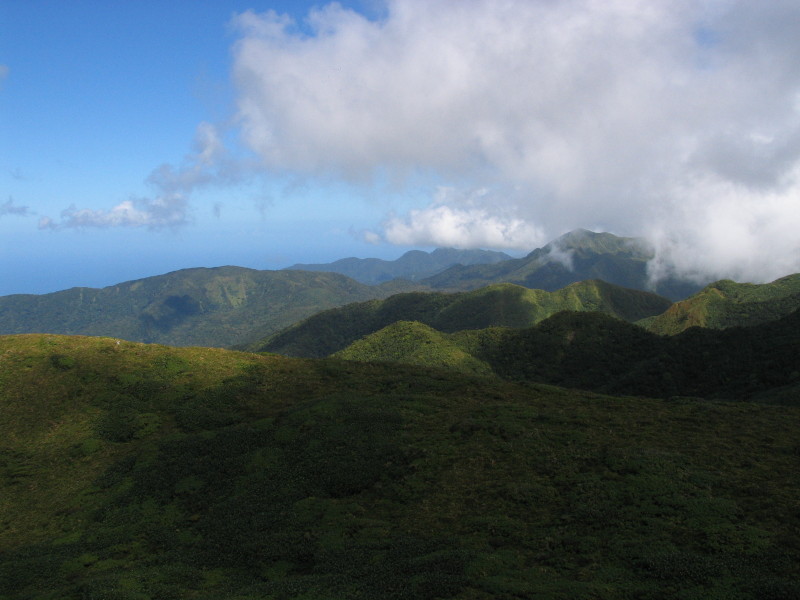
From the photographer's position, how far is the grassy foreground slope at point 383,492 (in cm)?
1844

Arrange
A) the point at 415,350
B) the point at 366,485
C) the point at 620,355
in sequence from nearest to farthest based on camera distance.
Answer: the point at 366,485 → the point at 620,355 → the point at 415,350

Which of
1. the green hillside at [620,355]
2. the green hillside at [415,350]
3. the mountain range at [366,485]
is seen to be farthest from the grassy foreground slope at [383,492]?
the green hillside at [415,350]

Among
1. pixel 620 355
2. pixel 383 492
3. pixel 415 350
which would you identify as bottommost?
pixel 620 355

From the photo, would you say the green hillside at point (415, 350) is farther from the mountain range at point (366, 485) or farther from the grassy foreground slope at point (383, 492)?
the grassy foreground slope at point (383, 492)

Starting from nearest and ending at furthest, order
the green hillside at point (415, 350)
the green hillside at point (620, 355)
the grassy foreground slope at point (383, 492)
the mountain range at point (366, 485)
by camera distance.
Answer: the grassy foreground slope at point (383, 492)
the mountain range at point (366, 485)
the green hillside at point (620, 355)
the green hillside at point (415, 350)

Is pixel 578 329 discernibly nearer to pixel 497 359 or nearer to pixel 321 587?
pixel 497 359

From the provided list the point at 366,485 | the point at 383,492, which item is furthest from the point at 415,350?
the point at 383,492

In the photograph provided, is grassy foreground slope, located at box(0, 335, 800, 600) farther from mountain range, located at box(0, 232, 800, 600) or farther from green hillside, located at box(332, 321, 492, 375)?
green hillside, located at box(332, 321, 492, 375)

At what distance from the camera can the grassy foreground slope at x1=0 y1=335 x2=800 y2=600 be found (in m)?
18.4

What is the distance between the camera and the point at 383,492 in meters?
28.0

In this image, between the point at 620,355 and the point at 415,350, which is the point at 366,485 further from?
A: the point at 620,355

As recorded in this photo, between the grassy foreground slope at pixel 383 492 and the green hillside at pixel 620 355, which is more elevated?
the grassy foreground slope at pixel 383 492

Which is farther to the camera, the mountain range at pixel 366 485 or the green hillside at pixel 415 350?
the green hillside at pixel 415 350

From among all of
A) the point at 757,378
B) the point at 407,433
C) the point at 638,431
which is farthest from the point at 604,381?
the point at 407,433
